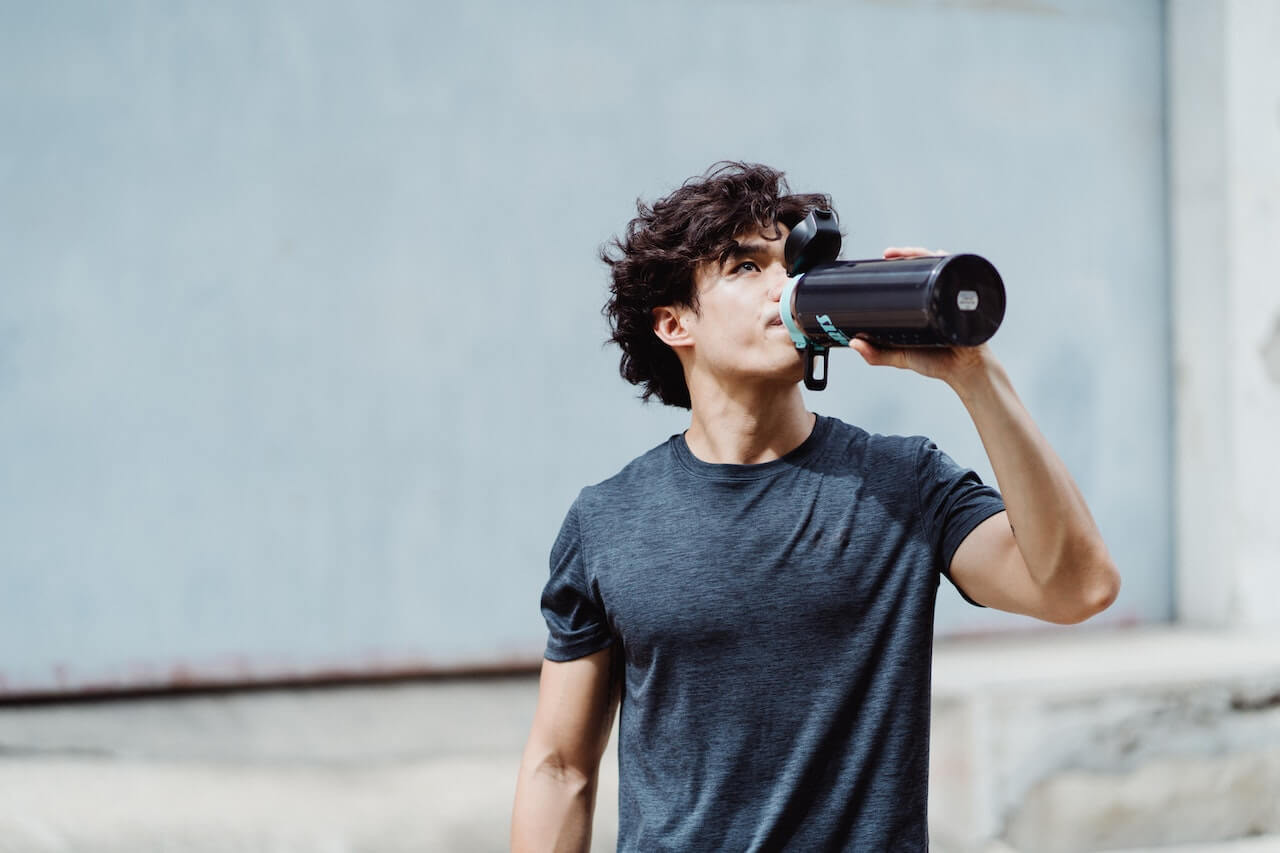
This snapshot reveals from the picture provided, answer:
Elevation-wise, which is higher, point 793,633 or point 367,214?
point 367,214

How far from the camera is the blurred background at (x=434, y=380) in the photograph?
3.00m

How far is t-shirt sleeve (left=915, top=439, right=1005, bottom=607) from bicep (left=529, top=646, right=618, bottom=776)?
0.43 m

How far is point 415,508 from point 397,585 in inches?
8.4

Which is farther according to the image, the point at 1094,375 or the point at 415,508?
the point at 1094,375

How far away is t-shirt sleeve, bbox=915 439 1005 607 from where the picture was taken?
1.37m

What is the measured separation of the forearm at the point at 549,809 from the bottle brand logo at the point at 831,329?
25.4 inches

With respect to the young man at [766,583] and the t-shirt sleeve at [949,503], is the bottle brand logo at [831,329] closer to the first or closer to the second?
the young man at [766,583]

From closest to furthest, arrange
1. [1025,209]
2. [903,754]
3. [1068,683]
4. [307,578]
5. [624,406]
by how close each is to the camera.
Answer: [903,754]
[1068,683]
[307,578]
[624,406]
[1025,209]

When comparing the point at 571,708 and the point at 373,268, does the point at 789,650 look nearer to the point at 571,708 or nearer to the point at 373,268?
the point at 571,708

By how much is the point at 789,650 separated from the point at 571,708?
Answer: 1.00ft

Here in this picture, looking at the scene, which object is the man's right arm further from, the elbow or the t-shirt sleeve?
the elbow

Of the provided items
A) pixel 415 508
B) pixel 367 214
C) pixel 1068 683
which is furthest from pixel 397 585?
pixel 1068 683

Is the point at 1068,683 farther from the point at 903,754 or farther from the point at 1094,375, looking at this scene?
the point at 903,754

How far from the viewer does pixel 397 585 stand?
3.23 meters
